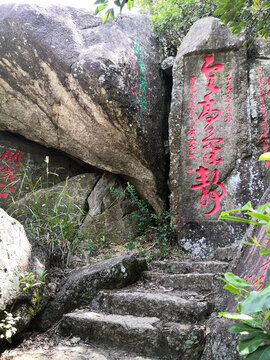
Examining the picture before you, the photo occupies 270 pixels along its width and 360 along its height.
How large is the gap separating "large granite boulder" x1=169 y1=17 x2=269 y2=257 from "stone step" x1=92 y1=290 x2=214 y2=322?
1.42 metres

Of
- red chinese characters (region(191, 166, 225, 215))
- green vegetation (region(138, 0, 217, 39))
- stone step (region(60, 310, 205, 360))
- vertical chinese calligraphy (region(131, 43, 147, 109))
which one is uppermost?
green vegetation (region(138, 0, 217, 39))

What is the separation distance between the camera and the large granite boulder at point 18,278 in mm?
2104

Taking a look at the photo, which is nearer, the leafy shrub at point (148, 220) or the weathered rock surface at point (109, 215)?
the leafy shrub at point (148, 220)

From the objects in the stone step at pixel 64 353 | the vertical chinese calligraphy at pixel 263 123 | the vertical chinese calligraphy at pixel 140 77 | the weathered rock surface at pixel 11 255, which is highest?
the vertical chinese calligraphy at pixel 140 77

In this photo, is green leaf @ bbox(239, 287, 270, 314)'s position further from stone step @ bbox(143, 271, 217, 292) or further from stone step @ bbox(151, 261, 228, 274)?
stone step @ bbox(151, 261, 228, 274)

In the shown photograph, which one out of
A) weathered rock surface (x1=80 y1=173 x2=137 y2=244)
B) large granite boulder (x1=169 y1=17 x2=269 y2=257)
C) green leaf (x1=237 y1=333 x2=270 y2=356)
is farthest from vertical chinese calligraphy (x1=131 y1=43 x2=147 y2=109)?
green leaf (x1=237 y1=333 x2=270 y2=356)

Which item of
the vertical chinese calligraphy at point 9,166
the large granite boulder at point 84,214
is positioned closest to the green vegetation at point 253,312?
the large granite boulder at point 84,214

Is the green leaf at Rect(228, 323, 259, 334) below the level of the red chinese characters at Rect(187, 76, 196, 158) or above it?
below

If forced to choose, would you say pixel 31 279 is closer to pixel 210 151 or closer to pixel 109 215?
pixel 109 215

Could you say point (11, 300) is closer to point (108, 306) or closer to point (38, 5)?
point (108, 306)

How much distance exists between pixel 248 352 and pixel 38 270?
197 cm

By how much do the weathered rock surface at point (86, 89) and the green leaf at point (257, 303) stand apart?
371cm

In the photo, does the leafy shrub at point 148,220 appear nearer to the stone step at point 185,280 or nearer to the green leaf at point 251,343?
the stone step at point 185,280

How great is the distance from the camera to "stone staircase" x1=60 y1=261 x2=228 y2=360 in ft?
6.54
